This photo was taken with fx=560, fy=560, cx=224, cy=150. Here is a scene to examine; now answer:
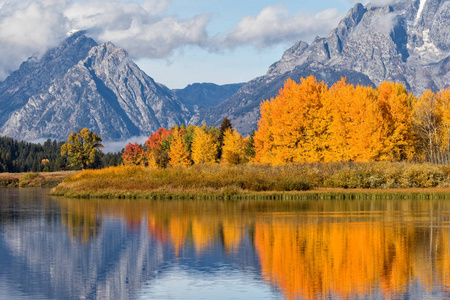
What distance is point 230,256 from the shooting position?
22.9m

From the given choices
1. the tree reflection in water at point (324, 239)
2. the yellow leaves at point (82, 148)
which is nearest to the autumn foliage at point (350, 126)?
the tree reflection in water at point (324, 239)

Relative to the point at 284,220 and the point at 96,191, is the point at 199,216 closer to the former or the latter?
the point at 284,220

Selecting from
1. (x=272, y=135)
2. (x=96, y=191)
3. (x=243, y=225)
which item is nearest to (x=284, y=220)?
(x=243, y=225)

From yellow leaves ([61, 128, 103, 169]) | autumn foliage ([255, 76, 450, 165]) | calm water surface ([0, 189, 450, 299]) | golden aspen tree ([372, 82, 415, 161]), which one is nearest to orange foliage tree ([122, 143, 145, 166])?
yellow leaves ([61, 128, 103, 169])

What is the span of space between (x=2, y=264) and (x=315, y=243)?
44.0 feet

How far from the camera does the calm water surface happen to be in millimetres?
17484

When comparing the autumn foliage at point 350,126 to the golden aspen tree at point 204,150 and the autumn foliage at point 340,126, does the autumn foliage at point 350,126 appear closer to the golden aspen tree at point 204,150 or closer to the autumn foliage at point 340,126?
the autumn foliage at point 340,126

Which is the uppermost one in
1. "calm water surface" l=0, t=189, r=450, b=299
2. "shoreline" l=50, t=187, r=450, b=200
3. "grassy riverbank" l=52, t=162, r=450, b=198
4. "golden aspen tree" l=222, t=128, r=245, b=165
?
"golden aspen tree" l=222, t=128, r=245, b=165

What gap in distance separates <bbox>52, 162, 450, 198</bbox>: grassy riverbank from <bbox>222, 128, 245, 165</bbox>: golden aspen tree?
37.2 meters

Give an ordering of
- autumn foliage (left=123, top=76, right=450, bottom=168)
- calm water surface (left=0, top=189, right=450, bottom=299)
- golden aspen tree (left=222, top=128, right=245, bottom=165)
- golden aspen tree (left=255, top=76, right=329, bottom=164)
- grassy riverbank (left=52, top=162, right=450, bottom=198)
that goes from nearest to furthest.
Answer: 1. calm water surface (left=0, top=189, right=450, bottom=299)
2. grassy riverbank (left=52, top=162, right=450, bottom=198)
3. autumn foliage (left=123, top=76, right=450, bottom=168)
4. golden aspen tree (left=255, top=76, right=329, bottom=164)
5. golden aspen tree (left=222, top=128, right=245, bottom=165)

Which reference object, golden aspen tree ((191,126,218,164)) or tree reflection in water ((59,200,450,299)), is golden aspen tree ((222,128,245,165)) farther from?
tree reflection in water ((59,200,450,299))

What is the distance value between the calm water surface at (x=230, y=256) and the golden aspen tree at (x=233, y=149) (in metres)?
61.8

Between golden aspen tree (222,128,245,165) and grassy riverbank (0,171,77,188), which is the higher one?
golden aspen tree (222,128,245,165)

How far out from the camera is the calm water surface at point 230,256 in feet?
57.4
